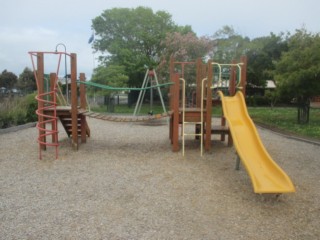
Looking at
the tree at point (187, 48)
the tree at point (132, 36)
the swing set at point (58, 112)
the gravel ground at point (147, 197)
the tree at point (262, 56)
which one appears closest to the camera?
the gravel ground at point (147, 197)

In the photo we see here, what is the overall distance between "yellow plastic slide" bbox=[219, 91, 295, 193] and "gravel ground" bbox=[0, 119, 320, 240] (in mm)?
215

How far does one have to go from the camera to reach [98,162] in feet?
21.0

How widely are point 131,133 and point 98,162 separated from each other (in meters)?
3.87

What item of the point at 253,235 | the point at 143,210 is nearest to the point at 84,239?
the point at 143,210

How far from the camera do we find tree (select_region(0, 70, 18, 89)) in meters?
37.0

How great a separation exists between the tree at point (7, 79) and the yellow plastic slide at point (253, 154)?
3537cm

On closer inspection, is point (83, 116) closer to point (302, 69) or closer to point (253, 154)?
point (253, 154)

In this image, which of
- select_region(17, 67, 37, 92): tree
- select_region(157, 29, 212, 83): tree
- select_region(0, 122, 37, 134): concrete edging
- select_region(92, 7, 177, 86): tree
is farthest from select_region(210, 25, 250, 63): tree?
select_region(17, 67, 37, 92): tree

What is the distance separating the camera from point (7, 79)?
37.7 metres

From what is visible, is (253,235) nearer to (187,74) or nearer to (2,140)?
(2,140)

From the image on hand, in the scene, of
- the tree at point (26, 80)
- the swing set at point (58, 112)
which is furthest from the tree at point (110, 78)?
the tree at point (26, 80)

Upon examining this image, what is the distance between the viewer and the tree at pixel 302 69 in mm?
11680

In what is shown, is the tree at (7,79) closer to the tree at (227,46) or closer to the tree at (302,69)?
the tree at (227,46)

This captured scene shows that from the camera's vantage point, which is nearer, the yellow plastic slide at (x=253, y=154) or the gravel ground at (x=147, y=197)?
the gravel ground at (x=147, y=197)
